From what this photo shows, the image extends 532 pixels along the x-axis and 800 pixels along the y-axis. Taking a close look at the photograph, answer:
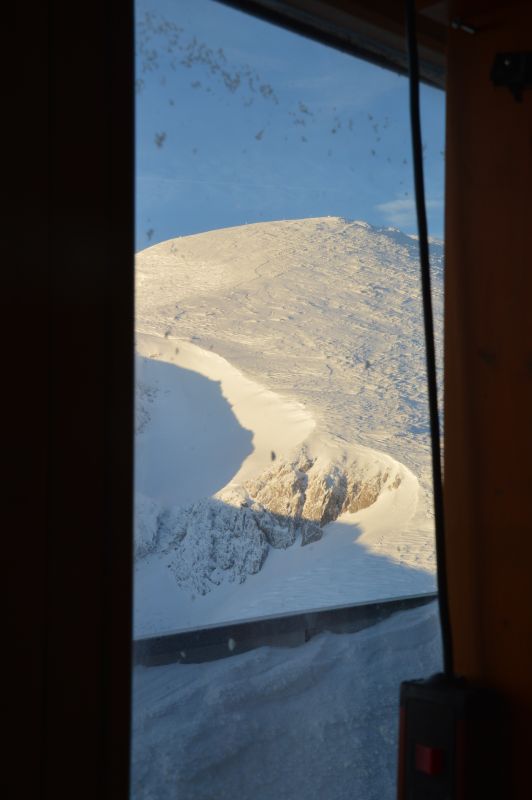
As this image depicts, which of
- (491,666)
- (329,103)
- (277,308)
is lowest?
(491,666)

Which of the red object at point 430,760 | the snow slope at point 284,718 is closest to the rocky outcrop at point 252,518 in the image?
the snow slope at point 284,718

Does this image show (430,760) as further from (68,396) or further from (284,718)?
(68,396)

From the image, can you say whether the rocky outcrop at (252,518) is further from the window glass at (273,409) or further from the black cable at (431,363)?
the black cable at (431,363)

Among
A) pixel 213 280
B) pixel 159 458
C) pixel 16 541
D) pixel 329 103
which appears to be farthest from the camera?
pixel 329 103

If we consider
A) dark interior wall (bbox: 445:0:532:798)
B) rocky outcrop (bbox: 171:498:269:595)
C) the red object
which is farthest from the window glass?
the red object

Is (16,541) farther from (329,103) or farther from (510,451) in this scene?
(329,103)

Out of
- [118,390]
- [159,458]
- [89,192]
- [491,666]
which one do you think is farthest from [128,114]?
[491,666]
